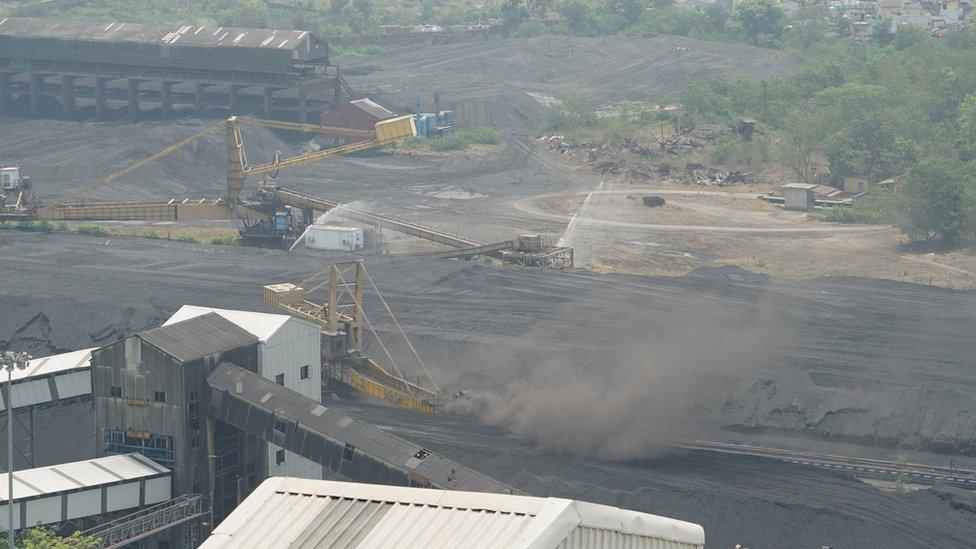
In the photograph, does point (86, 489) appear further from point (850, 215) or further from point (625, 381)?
point (850, 215)

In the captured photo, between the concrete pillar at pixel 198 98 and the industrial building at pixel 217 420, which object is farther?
the concrete pillar at pixel 198 98

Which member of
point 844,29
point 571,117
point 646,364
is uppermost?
point 844,29

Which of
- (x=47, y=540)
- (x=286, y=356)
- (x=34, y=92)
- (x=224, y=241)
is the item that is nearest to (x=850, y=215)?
(x=224, y=241)

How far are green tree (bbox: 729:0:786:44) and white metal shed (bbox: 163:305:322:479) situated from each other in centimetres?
14476

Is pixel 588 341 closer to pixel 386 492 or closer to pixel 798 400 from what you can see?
pixel 798 400

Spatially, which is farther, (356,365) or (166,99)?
(166,99)

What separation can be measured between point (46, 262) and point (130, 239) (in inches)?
309

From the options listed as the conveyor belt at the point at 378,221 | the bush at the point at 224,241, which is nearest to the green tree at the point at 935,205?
the conveyor belt at the point at 378,221

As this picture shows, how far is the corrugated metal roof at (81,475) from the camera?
42.5 m

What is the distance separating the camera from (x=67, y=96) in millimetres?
135625

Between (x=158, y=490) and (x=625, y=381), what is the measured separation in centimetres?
2225

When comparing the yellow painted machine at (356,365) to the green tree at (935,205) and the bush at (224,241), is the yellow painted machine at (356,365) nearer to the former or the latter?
the bush at (224,241)

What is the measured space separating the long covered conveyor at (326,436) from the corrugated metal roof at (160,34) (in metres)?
86.4

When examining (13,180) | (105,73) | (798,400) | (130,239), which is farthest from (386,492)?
(105,73)
